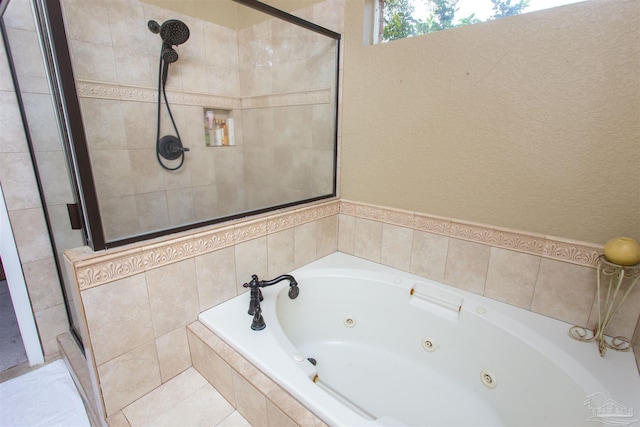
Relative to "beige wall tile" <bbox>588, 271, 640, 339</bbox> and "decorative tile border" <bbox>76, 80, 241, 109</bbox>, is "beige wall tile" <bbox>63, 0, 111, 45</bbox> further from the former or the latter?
"beige wall tile" <bbox>588, 271, 640, 339</bbox>

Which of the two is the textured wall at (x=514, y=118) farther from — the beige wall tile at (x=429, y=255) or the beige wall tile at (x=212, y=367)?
the beige wall tile at (x=212, y=367)

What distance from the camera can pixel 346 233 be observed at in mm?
2141

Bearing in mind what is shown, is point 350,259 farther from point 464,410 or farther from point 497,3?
point 497,3

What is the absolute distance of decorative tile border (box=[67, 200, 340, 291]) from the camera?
1085mm

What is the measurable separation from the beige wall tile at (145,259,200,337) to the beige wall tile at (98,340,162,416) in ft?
0.33

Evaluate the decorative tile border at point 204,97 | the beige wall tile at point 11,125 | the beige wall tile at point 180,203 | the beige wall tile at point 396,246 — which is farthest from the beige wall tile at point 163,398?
the decorative tile border at point 204,97

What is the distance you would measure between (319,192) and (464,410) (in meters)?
1.45

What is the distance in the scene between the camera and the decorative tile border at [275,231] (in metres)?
1.12

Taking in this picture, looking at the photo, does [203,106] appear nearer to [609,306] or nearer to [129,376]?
[129,376]

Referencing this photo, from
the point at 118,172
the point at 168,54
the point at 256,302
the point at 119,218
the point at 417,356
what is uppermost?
the point at 168,54

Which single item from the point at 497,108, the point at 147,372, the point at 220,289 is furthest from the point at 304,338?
the point at 497,108

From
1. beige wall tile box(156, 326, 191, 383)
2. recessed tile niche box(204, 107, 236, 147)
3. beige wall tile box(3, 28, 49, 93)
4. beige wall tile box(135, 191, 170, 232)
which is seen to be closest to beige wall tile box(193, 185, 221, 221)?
beige wall tile box(135, 191, 170, 232)

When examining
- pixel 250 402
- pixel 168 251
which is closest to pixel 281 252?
pixel 168 251

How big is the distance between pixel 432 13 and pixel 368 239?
4.40ft
